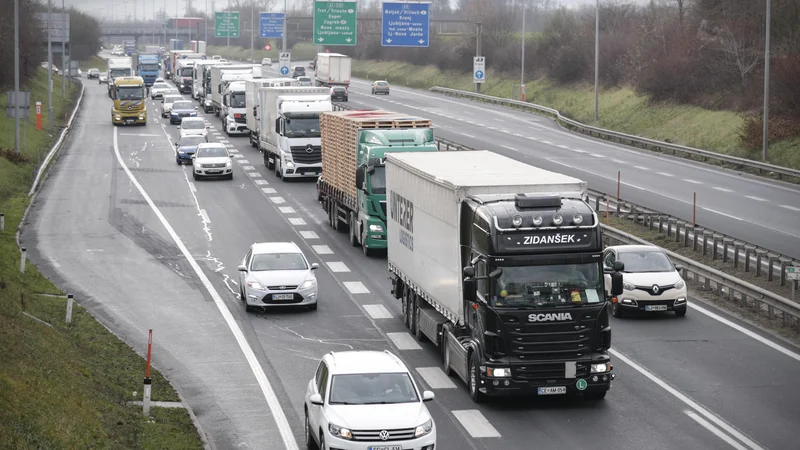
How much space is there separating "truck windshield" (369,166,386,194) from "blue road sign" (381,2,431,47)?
51.8 metres

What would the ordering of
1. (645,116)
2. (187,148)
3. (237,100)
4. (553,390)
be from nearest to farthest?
(553,390)
(187,148)
(237,100)
(645,116)

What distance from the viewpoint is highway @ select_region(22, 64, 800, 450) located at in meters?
18.4

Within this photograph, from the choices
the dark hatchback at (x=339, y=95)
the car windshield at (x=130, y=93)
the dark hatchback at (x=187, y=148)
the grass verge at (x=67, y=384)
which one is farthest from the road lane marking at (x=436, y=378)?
the dark hatchback at (x=339, y=95)

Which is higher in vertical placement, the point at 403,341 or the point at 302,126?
the point at 302,126

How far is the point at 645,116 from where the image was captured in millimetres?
73875

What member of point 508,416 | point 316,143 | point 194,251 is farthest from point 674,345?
point 316,143

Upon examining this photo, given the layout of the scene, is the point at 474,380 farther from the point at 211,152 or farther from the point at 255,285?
the point at 211,152

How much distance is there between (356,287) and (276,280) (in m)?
3.53

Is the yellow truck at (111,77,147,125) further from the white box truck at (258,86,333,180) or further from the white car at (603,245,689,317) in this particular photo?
the white car at (603,245,689,317)

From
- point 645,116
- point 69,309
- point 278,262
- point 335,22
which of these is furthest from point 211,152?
point 335,22

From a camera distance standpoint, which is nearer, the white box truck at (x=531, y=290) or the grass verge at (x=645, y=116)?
the white box truck at (x=531, y=290)

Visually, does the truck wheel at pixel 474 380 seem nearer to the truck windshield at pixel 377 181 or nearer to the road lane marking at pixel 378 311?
the road lane marking at pixel 378 311

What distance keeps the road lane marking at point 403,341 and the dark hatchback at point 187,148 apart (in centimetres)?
3347

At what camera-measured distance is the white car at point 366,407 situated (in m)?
15.5
